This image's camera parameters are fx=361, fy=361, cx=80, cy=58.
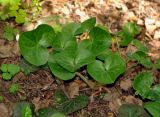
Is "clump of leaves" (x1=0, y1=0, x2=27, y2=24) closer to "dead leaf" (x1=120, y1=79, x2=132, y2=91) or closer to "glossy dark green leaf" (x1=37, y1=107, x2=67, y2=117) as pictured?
"glossy dark green leaf" (x1=37, y1=107, x2=67, y2=117)

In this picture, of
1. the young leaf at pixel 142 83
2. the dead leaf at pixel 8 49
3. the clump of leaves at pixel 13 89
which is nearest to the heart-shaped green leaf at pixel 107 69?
the young leaf at pixel 142 83

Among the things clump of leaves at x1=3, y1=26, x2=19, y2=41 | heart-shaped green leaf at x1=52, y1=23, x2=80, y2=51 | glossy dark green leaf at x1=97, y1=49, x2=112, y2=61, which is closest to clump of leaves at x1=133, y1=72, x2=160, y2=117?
glossy dark green leaf at x1=97, y1=49, x2=112, y2=61

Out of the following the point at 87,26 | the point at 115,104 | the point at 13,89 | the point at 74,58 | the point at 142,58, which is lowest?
the point at 115,104

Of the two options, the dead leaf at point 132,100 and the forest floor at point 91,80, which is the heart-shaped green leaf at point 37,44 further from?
the dead leaf at point 132,100

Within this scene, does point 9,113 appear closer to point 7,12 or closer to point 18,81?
point 18,81

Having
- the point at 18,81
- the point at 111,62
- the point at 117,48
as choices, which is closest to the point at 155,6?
the point at 117,48

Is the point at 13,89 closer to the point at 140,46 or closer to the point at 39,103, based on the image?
the point at 39,103

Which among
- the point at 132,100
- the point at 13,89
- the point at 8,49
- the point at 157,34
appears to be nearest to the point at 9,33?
the point at 8,49
